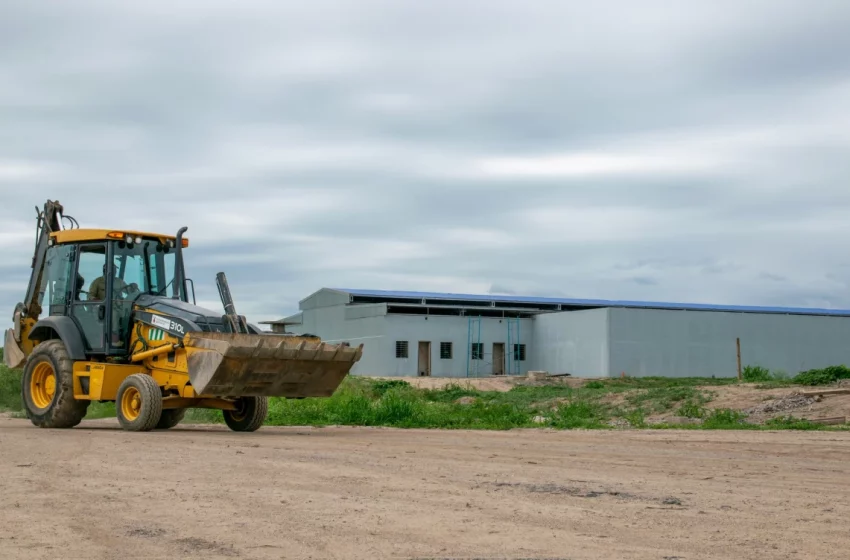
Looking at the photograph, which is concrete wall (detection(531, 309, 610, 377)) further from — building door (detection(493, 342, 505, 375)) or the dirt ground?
the dirt ground

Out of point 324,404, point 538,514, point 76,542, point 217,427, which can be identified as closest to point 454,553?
point 538,514

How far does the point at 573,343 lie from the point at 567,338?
0.74 metres

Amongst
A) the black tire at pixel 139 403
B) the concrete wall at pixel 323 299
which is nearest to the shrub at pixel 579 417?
the black tire at pixel 139 403

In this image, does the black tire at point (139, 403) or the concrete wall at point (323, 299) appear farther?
the concrete wall at point (323, 299)

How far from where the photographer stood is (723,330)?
5666cm

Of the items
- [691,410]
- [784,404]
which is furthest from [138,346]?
[784,404]

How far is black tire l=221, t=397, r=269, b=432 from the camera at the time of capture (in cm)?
1989

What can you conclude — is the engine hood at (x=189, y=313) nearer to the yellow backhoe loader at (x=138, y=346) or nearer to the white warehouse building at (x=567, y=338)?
the yellow backhoe loader at (x=138, y=346)

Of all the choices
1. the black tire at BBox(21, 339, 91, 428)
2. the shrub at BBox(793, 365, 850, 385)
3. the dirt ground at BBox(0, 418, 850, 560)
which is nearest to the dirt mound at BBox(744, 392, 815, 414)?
the shrub at BBox(793, 365, 850, 385)

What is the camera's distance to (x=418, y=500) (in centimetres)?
973

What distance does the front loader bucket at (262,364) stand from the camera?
1727 cm

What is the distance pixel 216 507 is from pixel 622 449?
26.9 ft

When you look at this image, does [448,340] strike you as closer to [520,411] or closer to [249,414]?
[520,411]

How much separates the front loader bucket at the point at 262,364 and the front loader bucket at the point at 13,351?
15.7 ft
